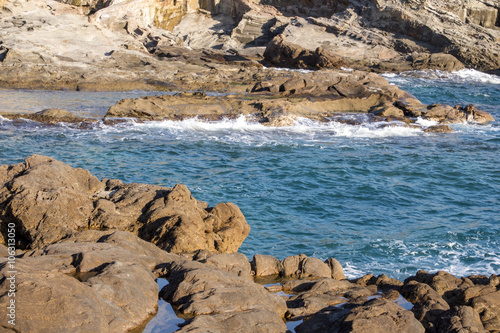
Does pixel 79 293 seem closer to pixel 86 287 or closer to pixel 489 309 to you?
pixel 86 287

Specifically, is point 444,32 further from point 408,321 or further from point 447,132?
point 408,321

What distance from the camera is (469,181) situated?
597 inches

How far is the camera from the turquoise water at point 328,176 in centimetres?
1064

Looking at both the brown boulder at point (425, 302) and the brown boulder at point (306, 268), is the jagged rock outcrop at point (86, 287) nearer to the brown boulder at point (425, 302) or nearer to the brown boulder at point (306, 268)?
the brown boulder at point (306, 268)

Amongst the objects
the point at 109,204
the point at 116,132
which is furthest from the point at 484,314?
the point at 116,132

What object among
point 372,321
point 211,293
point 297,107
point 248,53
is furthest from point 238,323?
point 248,53

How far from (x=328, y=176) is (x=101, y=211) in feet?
28.2

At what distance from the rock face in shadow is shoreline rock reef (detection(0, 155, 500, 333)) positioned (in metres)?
0.02

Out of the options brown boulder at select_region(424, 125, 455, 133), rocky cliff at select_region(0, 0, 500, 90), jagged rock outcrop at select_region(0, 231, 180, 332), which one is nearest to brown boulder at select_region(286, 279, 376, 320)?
jagged rock outcrop at select_region(0, 231, 180, 332)

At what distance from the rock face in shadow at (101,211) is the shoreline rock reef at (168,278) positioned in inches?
0.7

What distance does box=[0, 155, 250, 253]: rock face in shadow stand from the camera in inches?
308

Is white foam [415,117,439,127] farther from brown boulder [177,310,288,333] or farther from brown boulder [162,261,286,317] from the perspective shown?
brown boulder [177,310,288,333]

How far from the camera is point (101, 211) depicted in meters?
8.35

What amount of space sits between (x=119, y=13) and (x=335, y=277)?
37661mm
